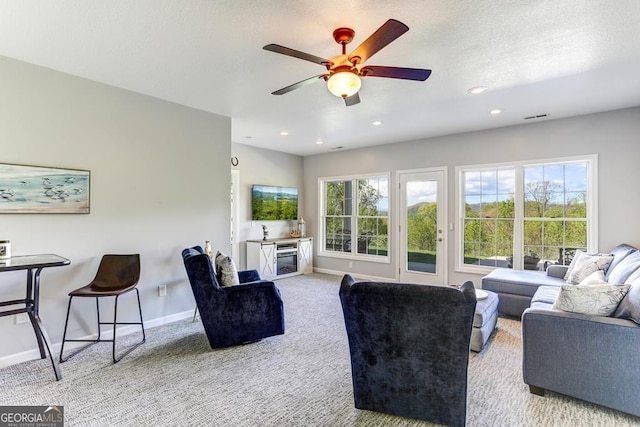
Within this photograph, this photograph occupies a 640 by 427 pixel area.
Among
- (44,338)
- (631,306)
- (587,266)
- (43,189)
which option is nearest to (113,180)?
(43,189)

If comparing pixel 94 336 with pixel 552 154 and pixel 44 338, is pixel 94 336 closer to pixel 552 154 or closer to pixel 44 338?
pixel 44 338

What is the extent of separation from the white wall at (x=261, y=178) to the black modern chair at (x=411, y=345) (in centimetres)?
443

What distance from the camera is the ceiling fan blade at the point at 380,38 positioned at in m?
1.74

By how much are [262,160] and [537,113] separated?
15.0 feet

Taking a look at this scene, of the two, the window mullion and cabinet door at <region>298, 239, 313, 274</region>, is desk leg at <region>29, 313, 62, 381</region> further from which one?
the window mullion

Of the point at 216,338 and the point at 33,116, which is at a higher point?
the point at 33,116

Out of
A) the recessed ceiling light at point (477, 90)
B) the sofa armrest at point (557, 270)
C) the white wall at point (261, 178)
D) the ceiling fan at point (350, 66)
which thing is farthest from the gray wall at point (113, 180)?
the sofa armrest at point (557, 270)

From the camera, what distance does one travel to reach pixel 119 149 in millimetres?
3459

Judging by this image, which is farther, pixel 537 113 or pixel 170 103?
pixel 537 113

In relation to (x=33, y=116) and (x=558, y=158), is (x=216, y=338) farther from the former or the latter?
(x=558, y=158)

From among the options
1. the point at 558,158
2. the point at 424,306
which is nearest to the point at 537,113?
the point at 558,158

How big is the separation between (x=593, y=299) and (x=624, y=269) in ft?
3.47

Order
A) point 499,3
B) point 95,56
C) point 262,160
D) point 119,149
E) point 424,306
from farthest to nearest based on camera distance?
1. point 262,160
2. point 119,149
3. point 95,56
4. point 499,3
5. point 424,306

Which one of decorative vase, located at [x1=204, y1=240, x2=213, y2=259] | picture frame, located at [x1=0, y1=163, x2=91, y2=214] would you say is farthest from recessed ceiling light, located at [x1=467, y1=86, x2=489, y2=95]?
picture frame, located at [x1=0, y1=163, x2=91, y2=214]
